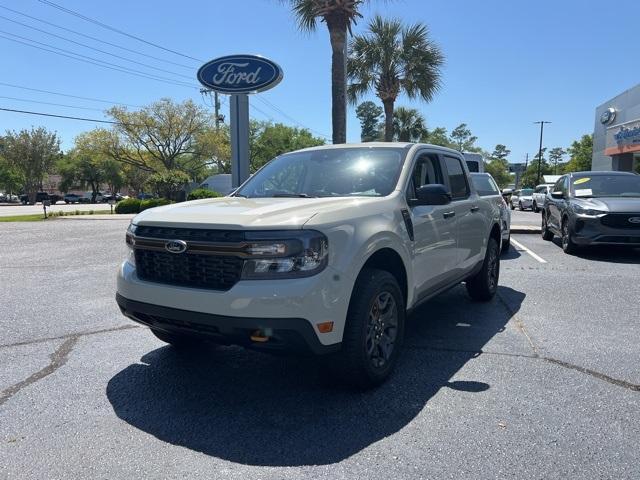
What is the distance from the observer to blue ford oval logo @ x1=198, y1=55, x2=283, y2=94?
1270cm

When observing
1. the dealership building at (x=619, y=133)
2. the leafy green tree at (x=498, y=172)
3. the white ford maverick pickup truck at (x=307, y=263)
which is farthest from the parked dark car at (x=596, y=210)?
the leafy green tree at (x=498, y=172)

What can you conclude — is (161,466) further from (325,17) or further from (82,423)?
(325,17)

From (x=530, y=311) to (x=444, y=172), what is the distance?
2.06m

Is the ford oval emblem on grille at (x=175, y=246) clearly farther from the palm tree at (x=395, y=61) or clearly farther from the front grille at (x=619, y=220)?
the palm tree at (x=395, y=61)

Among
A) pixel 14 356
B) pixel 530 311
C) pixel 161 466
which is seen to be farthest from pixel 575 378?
pixel 14 356

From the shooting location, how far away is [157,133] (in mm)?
46000

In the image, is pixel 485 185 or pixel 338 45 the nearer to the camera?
pixel 485 185

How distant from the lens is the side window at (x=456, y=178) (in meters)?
5.24

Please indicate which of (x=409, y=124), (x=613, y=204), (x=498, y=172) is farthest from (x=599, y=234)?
(x=498, y=172)

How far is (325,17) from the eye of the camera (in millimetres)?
14336

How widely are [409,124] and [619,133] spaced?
13.1 meters

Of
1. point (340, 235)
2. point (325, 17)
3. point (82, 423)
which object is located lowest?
point (82, 423)

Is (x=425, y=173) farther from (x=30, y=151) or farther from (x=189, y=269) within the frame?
(x=30, y=151)

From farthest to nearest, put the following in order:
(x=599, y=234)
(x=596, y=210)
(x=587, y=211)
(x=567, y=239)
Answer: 1. (x=567, y=239)
2. (x=587, y=211)
3. (x=596, y=210)
4. (x=599, y=234)
